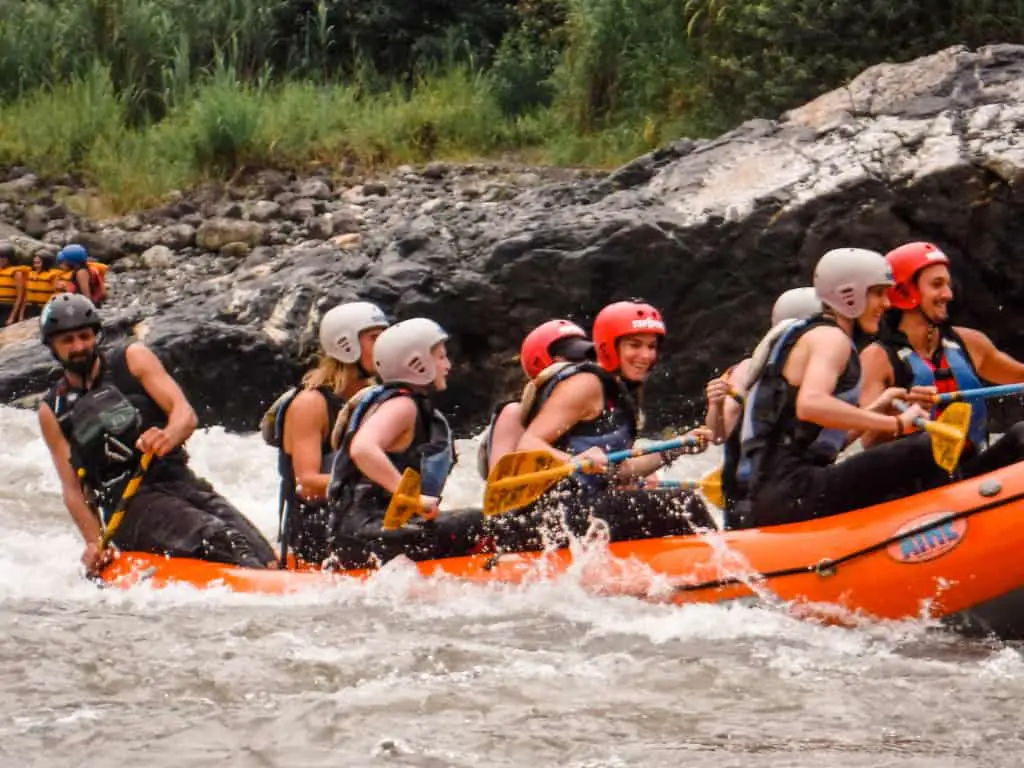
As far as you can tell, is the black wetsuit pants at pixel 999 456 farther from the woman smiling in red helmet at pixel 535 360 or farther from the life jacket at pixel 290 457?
the life jacket at pixel 290 457

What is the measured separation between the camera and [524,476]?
22.8ft

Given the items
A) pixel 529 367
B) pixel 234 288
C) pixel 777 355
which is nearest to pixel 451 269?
pixel 234 288

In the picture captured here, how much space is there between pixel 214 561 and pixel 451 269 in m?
5.04

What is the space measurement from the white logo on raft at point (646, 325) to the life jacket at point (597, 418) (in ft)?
→ 0.68

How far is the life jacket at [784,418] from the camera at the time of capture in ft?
21.9

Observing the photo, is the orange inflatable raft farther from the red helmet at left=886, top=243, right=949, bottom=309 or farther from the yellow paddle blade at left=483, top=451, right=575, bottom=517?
the red helmet at left=886, top=243, right=949, bottom=309

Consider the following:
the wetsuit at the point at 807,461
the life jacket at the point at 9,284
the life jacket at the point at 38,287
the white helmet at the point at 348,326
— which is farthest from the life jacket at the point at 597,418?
the life jacket at the point at 9,284

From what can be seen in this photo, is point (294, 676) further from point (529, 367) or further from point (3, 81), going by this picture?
point (3, 81)

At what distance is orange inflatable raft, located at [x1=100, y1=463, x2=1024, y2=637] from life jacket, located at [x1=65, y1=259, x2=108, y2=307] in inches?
372

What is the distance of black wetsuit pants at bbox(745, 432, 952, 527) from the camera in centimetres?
662

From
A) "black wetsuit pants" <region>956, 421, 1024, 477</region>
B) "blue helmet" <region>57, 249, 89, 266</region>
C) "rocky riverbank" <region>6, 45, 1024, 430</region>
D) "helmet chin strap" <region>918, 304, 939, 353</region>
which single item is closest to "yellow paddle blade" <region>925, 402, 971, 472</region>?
"black wetsuit pants" <region>956, 421, 1024, 477</region>

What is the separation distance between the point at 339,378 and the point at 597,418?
1230 millimetres

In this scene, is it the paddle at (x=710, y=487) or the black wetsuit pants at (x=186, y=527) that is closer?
the paddle at (x=710, y=487)

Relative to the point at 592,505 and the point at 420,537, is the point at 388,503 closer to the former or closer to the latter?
the point at 420,537
